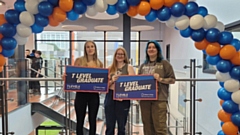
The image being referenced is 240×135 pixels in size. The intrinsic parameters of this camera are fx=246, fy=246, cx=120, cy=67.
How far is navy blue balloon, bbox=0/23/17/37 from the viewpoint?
2.27 meters

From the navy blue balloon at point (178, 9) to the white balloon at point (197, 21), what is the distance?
118mm

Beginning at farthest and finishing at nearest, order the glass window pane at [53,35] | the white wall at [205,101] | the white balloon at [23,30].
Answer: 1. the glass window pane at [53,35]
2. the white wall at [205,101]
3. the white balloon at [23,30]

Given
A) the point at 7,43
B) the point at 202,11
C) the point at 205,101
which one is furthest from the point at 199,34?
the point at 205,101

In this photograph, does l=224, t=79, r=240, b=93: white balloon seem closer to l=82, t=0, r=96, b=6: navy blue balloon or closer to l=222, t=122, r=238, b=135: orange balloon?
l=222, t=122, r=238, b=135: orange balloon

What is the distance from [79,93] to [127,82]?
545 mm

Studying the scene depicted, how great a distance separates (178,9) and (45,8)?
1204mm

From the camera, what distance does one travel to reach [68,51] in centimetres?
1112

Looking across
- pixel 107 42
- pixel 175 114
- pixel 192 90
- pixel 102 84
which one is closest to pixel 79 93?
pixel 102 84

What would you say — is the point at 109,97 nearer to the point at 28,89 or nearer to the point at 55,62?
the point at 55,62

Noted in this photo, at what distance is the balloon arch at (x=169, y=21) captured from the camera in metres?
2.26

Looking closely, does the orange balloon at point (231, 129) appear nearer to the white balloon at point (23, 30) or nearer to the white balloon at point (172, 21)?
the white balloon at point (172, 21)

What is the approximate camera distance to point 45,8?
2.22 m

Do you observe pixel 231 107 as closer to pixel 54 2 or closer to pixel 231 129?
pixel 231 129

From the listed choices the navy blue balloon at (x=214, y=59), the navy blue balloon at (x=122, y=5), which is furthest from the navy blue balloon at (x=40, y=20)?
the navy blue balloon at (x=214, y=59)
